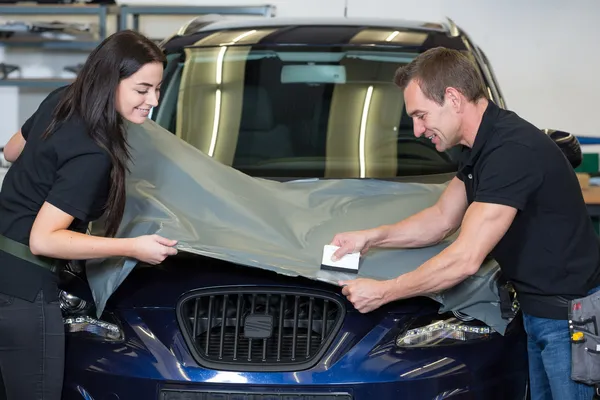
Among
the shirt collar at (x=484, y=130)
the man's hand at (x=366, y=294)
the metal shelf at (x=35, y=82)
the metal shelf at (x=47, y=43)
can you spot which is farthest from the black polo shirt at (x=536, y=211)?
the metal shelf at (x=35, y=82)

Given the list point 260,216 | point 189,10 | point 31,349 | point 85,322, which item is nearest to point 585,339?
point 260,216

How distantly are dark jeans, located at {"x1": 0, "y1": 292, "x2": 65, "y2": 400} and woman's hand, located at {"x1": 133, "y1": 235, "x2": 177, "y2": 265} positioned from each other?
0.30m

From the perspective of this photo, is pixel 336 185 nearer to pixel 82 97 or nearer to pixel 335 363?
pixel 335 363

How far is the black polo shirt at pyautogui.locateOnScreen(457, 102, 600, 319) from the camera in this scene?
2.59m

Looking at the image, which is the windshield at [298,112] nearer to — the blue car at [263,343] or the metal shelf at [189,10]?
the blue car at [263,343]

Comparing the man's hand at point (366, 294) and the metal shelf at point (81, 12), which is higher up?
the man's hand at point (366, 294)

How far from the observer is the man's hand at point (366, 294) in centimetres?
271

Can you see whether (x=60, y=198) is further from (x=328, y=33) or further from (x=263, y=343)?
(x=328, y=33)

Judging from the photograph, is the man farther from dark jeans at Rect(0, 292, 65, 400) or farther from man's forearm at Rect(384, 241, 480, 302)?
dark jeans at Rect(0, 292, 65, 400)

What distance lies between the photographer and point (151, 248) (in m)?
2.65

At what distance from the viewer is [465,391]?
2.71 m

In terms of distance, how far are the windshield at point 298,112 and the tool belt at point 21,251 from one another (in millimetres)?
1095

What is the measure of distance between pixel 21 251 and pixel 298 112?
1.56 m

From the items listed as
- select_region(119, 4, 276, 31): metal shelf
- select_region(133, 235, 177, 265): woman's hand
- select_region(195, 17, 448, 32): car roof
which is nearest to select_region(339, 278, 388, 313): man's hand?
select_region(133, 235, 177, 265): woman's hand
